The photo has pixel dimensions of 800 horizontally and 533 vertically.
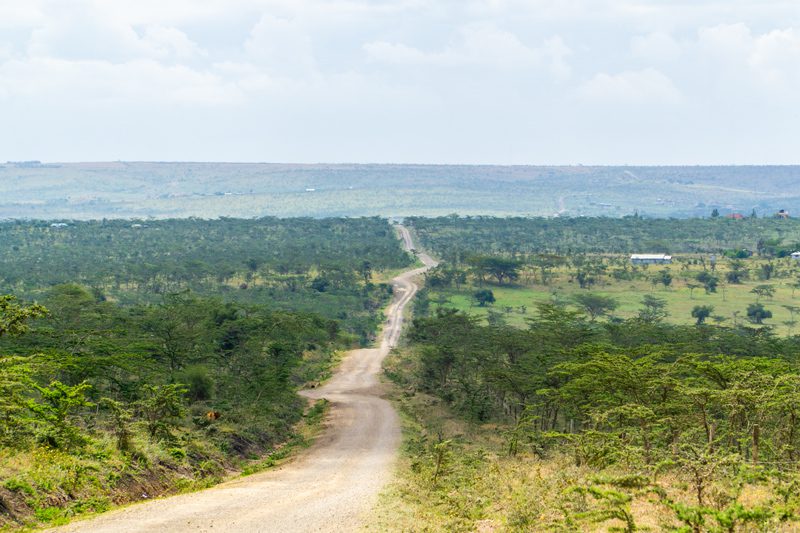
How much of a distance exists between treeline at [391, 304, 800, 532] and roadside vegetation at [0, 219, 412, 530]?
900cm

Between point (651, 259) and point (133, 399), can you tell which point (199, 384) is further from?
point (651, 259)

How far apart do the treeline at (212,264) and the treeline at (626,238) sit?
55.9 ft

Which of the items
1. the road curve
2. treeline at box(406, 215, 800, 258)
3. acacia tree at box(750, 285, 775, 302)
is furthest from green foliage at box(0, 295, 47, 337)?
treeline at box(406, 215, 800, 258)

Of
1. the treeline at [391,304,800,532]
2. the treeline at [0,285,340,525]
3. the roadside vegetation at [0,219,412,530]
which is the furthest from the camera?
the roadside vegetation at [0,219,412,530]

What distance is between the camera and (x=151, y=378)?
3544cm

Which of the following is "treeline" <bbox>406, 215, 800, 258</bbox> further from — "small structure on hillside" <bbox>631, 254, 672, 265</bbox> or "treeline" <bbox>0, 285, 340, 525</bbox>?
"treeline" <bbox>0, 285, 340, 525</bbox>

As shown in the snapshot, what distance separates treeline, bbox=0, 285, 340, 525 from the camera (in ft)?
68.7

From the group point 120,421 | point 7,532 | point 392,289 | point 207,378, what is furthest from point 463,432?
point 392,289

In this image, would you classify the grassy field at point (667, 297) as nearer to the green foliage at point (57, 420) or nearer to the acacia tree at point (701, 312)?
the acacia tree at point (701, 312)

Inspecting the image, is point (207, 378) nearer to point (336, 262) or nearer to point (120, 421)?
point (120, 421)

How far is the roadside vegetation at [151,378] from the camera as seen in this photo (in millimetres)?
21438

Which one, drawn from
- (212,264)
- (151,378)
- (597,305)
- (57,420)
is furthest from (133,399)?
(212,264)

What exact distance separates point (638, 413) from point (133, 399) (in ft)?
71.5

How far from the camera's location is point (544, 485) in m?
20.0
